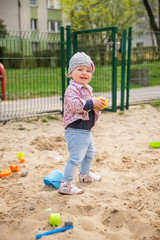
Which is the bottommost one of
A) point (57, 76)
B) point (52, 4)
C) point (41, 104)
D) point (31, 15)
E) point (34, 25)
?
point (41, 104)

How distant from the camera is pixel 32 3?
103 ft

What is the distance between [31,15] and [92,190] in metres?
30.8

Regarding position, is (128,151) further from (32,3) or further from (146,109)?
(32,3)

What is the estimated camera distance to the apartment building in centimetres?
2770

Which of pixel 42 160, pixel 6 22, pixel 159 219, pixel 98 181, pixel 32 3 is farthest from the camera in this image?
pixel 32 3

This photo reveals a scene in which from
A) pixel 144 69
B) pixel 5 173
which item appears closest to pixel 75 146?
pixel 5 173

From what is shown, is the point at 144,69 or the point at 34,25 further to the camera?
the point at 34,25

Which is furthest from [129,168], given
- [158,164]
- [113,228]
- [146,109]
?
[146,109]

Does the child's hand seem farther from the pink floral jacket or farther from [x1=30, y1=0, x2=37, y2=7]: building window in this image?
[x1=30, y1=0, x2=37, y2=7]: building window

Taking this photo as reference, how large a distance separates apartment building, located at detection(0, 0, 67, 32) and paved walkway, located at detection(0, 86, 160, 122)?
21.8m

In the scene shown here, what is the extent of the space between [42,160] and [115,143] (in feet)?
4.45

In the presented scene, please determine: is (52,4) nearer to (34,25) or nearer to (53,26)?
(53,26)

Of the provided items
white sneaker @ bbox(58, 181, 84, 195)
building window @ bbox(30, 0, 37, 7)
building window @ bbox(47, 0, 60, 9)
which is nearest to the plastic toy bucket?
white sneaker @ bbox(58, 181, 84, 195)

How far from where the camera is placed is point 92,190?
122 inches
